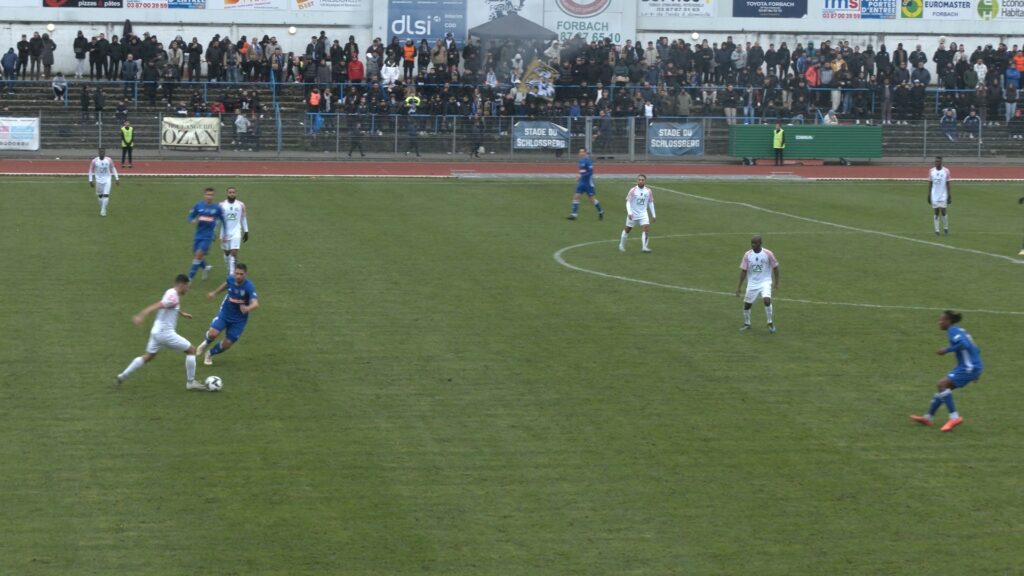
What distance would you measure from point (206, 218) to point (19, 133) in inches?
1291

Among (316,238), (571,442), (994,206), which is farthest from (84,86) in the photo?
(571,442)

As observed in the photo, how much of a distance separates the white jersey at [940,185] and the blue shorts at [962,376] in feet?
74.4

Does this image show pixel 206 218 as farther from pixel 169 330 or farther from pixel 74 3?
pixel 74 3

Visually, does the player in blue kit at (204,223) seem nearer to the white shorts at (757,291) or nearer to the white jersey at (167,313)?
the white jersey at (167,313)

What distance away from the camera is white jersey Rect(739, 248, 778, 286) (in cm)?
2748

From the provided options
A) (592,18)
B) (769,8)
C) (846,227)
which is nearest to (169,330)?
(846,227)

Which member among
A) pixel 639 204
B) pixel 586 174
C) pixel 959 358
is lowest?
pixel 959 358

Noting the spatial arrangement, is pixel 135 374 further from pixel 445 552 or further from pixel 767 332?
pixel 767 332

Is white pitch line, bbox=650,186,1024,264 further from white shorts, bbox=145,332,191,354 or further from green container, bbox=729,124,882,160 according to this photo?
white shorts, bbox=145,332,191,354

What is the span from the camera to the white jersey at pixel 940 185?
4262 centimetres

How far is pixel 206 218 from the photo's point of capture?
33.2 m

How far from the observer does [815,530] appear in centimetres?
1702

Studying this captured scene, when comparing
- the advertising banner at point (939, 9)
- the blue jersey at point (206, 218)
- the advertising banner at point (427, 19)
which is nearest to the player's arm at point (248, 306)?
the blue jersey at point (206, 218)

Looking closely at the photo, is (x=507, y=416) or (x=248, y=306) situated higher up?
(x=248, y=306)
